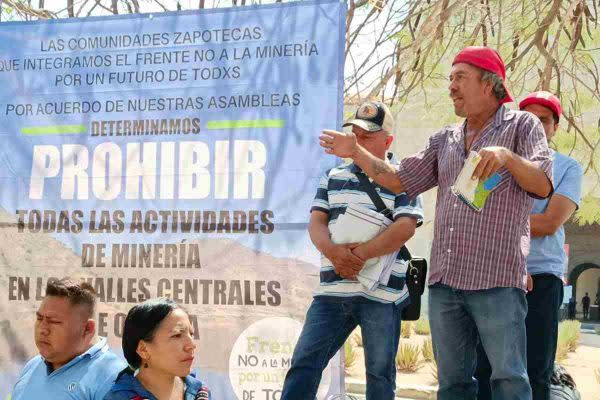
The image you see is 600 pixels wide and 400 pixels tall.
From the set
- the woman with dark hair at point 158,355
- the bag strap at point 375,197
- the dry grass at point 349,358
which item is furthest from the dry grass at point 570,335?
the woman with dark hair at point 158,355

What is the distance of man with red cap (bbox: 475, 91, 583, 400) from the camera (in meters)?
3.81

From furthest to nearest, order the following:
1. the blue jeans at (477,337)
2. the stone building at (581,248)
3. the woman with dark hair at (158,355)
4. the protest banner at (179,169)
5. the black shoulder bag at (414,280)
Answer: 1. the stone building at (581,248)
2. the protest banner at (179,169)
3. the black shoulder bag at (414,280)
4. the blue jeans at (477,337)
5. the woman with dark hair at (158,355)

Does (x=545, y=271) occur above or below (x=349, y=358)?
above

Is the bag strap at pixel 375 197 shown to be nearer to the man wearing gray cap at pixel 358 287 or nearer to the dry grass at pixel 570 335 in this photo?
the man wearing gray cap at pixel 358 287

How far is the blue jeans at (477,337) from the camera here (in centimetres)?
320

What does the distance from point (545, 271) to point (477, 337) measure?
1.86 feet

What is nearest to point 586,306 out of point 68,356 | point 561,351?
point 561,351

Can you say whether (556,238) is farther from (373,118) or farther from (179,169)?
(179,169)

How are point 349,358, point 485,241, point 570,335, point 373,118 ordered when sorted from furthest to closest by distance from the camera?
point 570,335 < point 349,358 < point 373,118 < point 485,241

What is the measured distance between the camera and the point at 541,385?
3822 millimetres

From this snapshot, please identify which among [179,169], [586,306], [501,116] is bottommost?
[586,306]

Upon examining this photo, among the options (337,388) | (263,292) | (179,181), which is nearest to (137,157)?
(179,181)

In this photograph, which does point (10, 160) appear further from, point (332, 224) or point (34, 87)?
point (332, 224)

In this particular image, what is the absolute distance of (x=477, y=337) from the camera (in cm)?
349
